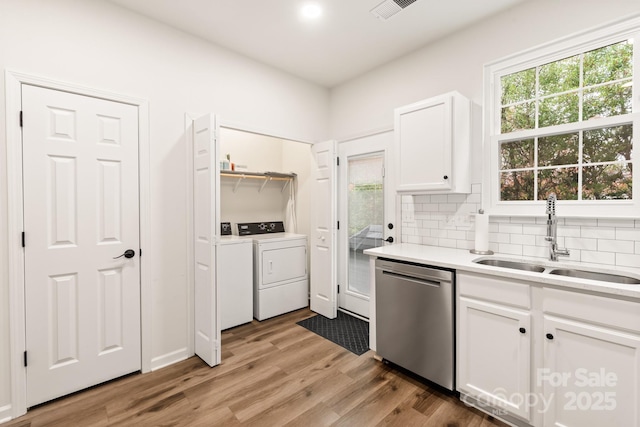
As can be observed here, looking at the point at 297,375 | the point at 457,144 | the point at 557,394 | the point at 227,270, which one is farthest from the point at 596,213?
the point at 227,270

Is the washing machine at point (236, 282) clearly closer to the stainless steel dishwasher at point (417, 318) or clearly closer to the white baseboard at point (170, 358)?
the white baseboard at point (170, 358)

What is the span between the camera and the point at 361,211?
3.47 metres

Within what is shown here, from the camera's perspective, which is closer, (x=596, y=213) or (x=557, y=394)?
(x=557, y=394)

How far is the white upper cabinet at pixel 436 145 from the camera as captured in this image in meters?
2.31

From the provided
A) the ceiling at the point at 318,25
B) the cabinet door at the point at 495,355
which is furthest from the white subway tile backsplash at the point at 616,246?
the ceiling at the point at 318,25

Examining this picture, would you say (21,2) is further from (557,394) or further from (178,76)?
(557,394)

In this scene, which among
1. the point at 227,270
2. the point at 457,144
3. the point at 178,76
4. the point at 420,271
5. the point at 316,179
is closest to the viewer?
the point at 420,271

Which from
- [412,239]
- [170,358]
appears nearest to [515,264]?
[412,239]

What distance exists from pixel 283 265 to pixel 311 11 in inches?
103

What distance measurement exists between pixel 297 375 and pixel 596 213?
2.39m

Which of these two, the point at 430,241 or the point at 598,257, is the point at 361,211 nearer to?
the point at 430,241

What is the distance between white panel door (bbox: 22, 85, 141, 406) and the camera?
1.95 meters

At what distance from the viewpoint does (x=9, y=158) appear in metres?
1.85

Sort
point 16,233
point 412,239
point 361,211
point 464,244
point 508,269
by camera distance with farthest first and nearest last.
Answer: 1. point 361,211
2. point 412,239
3. point 464,244
4. point 16,233
5. point 508,269
